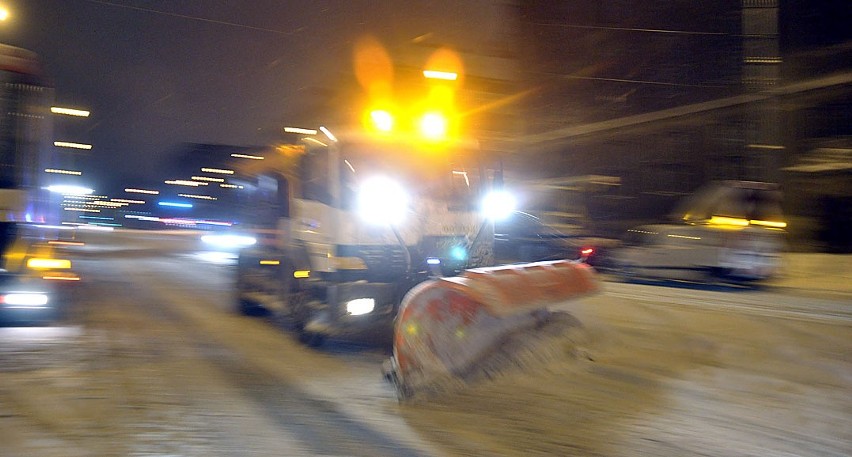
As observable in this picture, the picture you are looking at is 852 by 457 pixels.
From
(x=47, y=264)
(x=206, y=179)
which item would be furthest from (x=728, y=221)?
(x=47, y=264)

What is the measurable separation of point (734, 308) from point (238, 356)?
303 inches

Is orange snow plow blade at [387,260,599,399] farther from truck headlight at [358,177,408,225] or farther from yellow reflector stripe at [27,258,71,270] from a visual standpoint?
yellow reflector stripe at [27,258,71,270]

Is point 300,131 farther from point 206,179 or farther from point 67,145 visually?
point 206,179

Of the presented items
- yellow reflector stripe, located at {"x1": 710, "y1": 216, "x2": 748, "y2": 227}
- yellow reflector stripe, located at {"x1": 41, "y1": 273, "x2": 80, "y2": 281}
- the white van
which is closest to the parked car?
the white van

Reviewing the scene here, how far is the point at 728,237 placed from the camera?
15.9 m

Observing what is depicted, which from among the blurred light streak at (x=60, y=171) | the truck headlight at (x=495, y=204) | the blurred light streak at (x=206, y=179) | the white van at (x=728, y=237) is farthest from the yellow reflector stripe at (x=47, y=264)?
the white van at (x=728, y=237)

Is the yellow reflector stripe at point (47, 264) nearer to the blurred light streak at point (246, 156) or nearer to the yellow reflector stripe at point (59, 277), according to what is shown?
the yellow reflector stripe at point (59, 277)

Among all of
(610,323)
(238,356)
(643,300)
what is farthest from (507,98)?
(238,356)

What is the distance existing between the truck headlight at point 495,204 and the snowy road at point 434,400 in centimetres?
182

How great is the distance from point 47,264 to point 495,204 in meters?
5.94

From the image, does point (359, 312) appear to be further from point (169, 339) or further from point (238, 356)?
point (169, 339)

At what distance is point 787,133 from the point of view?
23312 millimetres

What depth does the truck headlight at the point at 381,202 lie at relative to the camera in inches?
362

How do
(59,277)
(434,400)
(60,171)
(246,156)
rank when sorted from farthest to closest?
(246,156)
(60,171)
(59,277)
(434,400)
